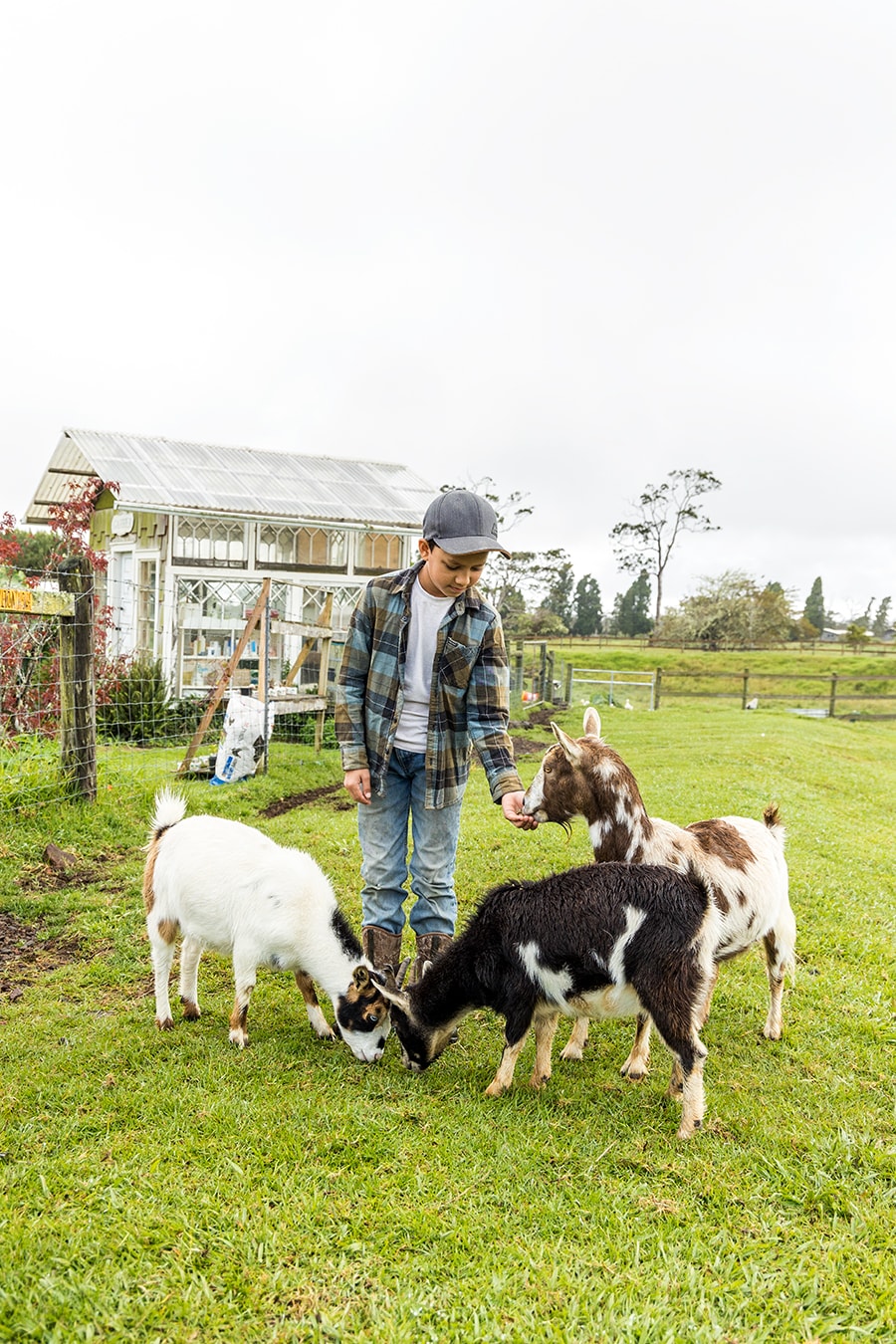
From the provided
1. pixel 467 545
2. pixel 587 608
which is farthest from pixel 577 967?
pixel 587 608

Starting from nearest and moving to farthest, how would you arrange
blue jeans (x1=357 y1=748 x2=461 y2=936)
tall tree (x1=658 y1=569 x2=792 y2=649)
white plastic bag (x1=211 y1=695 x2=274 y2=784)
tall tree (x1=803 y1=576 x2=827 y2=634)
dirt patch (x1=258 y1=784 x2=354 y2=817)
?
blue jeans (x1=357 y1=748 x2=461 y2=936) < dirt patch (x1=258 y1=784 x2=354 y2=817) < white plastic bag (x1=211 y1=695 x2=274 y2=784) < tall tree (x1=658 y1=569 x2=792 y2=649) < tall tree (x1=803 y1=576 x2=827 y2=634)

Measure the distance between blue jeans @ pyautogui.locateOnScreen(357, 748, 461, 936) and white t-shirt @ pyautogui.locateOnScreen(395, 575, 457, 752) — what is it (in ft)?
0.33

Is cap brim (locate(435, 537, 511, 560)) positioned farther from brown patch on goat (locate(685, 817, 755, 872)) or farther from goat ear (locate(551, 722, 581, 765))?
brown patch on goat (locate(685, 817, 755, 872))

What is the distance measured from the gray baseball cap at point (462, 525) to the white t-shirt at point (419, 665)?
397 millimetres

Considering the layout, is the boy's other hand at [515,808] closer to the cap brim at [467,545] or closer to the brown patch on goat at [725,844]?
the brown patch on goat at [725,844]

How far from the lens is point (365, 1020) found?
4.09 metres

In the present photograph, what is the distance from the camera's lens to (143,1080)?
3709 millimetres

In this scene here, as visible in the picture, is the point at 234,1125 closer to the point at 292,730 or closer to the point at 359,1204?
the point at 359,1204

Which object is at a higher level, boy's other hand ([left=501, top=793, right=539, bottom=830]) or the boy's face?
the boy's face

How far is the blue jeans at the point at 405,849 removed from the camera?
173 inches

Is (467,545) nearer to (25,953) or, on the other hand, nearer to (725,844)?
(725,844)

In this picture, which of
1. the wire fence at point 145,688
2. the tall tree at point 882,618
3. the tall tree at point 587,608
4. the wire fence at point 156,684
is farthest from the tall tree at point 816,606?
the wire fence at point 145,688

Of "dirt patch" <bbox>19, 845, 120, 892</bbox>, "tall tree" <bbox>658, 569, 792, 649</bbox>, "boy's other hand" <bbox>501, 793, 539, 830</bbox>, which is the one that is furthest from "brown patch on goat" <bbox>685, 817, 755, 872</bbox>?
"tall tree" <bbox>658, 569, 792, 649</bbox>

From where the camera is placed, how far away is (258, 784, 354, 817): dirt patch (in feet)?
31.8
